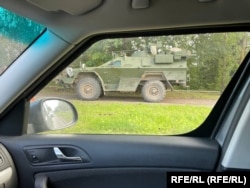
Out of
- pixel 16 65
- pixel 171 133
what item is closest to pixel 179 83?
pixel 171 133

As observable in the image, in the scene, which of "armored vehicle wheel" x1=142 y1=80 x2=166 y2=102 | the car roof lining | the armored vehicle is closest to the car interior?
the car roof lining

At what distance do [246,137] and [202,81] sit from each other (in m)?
0.43

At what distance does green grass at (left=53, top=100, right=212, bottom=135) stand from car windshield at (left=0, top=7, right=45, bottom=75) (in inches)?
17.7

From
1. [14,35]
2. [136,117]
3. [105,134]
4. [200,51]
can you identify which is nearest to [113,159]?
[105,134]

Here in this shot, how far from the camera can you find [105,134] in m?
2.28

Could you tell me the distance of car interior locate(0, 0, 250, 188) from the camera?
6.44 ft

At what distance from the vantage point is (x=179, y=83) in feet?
7.22

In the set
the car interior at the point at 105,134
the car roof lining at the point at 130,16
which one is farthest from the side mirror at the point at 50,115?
the car roof lining at the point at 130,16

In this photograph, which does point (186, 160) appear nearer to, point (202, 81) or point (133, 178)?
point (133, 178)

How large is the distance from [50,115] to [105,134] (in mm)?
367

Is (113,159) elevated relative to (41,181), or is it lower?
elevated

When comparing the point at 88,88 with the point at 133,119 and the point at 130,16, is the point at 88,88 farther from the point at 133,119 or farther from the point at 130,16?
the point at 130,16

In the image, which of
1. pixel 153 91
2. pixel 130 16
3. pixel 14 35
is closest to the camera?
pixel 130 16

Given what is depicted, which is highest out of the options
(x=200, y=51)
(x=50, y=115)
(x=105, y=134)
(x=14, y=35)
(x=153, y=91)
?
(x=14, y=35)
